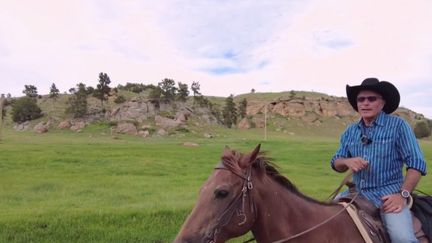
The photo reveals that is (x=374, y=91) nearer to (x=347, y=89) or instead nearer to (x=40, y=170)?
(x=347, y=89)

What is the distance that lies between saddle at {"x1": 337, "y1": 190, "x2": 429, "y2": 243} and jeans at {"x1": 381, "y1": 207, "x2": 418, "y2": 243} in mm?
68

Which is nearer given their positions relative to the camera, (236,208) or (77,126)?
(236,208)

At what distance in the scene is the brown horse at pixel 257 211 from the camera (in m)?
3.00

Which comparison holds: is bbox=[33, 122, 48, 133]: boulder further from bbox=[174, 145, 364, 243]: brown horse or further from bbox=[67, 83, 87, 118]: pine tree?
bbox=[174, 145, 364, 243]: brown horse

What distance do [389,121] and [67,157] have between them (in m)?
22.0

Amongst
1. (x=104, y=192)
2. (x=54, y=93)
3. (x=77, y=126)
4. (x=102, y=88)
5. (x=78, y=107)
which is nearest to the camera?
(x=104, y=192)

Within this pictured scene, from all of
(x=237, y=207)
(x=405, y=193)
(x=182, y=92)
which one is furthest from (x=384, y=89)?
(x=182, y=92)

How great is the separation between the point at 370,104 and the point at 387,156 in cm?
50

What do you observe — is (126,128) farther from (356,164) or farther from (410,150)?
(410,150)

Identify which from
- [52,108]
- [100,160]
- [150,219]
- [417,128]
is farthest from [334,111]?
[150,219]

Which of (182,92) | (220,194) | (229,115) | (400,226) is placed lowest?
(229,115)

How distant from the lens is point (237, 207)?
3.10 m

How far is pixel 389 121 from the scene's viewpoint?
3.88 meters

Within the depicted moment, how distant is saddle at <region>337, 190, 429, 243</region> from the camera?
3.65 metres
